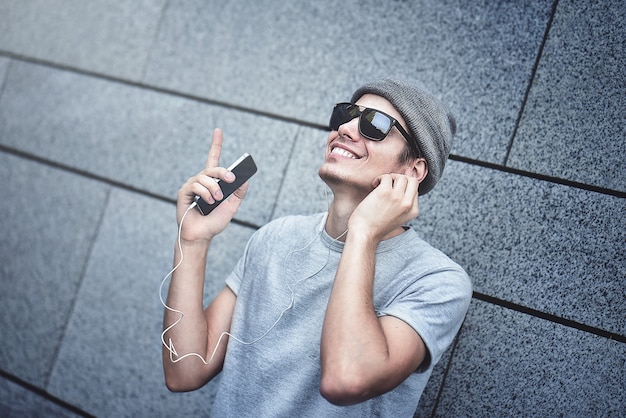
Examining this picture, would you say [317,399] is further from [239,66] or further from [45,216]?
[45,216]

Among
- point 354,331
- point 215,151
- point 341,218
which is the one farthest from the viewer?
point 215,151

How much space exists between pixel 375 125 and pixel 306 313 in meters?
0.85

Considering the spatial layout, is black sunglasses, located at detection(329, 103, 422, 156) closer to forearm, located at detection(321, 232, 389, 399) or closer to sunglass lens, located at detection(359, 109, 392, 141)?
sunglass lens, located at detection(359, 109, 392, 141)

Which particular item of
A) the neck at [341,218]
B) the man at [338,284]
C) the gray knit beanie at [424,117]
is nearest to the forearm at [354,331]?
the man at [338,284]

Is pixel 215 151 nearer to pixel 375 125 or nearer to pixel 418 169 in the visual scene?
pixel 375 125

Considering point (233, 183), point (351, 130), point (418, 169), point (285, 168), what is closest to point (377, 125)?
point (351, 130)

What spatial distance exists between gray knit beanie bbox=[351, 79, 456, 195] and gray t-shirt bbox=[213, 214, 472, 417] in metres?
0.36

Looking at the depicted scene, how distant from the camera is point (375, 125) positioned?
203 cm

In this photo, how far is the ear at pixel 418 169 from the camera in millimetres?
2105

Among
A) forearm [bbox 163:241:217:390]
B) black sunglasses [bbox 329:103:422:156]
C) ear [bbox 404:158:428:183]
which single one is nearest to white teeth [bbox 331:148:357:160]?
black sunglasses [bbox 329:103:422:156]

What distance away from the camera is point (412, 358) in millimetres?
1603

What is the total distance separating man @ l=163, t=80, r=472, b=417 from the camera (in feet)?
5.43

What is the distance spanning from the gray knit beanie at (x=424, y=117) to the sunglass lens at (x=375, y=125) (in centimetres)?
8

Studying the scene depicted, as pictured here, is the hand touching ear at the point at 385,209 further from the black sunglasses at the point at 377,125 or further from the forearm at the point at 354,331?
the black sunglasses at the point at 377,125
